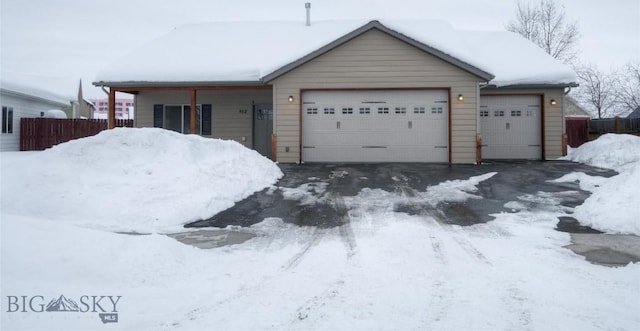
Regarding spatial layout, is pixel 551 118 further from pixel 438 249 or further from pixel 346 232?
pixel 438 249

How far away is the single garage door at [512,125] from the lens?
1788cm

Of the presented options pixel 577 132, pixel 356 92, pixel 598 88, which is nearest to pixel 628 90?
pixel 598 88

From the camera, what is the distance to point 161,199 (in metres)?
8.63

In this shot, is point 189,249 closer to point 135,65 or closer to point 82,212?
point 82,212

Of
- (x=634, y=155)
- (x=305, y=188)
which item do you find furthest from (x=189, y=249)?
(x=634, y=155)

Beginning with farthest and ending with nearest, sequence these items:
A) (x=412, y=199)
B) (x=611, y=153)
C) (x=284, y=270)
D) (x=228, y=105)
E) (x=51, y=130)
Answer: (x=51, y=130) → (x=228, y=105) → (x=611, y=153) → (x=412, y=199) → (x=284, y=270)

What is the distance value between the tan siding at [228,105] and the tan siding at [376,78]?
3.19 m

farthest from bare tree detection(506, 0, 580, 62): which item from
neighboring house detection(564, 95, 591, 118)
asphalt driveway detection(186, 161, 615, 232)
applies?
asphalt driveway detection(186, 161, 615, 232)

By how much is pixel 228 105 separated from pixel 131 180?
33.1 ft

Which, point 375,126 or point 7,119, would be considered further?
point 7,119

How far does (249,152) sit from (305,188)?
242cm

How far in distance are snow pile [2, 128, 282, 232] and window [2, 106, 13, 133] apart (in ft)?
48.0

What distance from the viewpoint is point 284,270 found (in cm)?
528

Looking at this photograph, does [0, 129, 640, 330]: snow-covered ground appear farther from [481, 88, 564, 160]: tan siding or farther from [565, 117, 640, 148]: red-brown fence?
[565, 117, 640, 148]: red-brown fence
